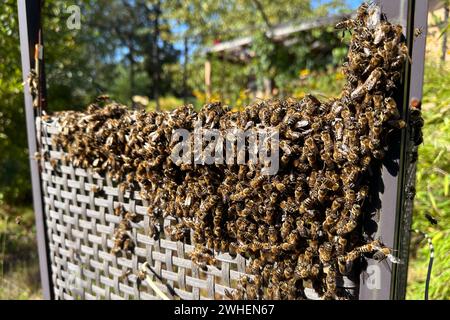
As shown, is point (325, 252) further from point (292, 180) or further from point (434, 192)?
point (434, 192)

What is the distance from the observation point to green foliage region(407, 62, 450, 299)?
2.58m

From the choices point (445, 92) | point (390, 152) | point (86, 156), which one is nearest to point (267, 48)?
point (445, 92)

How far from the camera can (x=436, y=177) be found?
117 inches

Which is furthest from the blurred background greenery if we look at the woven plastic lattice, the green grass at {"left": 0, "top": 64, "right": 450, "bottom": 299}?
the woven plastic lattice

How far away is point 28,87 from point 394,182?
93.8 inches

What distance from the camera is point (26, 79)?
271 centimetres

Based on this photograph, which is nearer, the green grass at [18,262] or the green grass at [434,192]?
the green grass at [434,192]

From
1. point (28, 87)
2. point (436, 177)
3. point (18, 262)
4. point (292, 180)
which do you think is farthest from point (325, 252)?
point (18, 262)

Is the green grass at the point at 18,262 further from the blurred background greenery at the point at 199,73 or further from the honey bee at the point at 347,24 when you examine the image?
the honey bee at the point at 347,24

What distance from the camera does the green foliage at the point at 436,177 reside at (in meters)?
2.58

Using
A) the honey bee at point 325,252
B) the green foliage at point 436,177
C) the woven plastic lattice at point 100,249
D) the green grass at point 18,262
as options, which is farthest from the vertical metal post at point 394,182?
the green grass at point 18,262

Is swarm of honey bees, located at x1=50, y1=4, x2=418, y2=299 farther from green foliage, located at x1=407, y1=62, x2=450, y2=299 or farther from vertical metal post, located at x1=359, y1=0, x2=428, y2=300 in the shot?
green foliage, located at x1=407, y1=62, x2=450, y2=299

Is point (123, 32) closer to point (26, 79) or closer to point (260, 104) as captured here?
point (26, 79)

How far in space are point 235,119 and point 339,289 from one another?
2.59 feet
